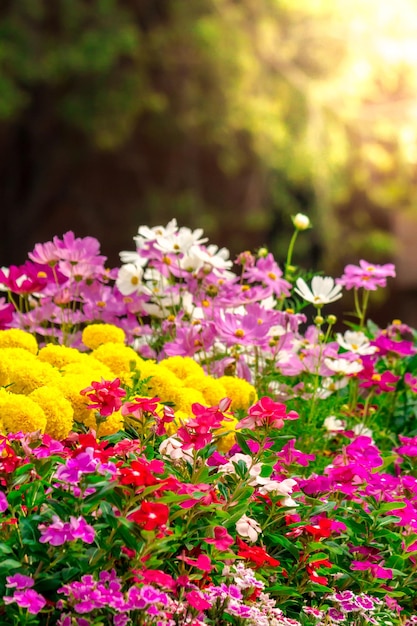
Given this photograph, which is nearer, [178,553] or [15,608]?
[15,608]

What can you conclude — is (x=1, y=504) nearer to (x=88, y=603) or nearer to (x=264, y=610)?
(x=88, y=603)

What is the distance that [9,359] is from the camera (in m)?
1.70

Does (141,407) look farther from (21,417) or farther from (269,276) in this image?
(269,276)

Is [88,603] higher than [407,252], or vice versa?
[88,603]

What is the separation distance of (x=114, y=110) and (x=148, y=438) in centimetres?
780

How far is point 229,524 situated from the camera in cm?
134

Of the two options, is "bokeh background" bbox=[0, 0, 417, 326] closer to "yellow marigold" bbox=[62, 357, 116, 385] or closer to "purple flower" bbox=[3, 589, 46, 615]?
"yellow marigold" bbox=[62, 357, 116, 385]

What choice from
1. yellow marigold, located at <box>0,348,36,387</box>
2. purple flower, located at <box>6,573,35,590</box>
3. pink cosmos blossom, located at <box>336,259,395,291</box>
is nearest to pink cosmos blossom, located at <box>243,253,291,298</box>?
pink cosmos blossom, located at <box>336,259,395,291</box>

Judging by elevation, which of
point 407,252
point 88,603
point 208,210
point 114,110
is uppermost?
point 88,603

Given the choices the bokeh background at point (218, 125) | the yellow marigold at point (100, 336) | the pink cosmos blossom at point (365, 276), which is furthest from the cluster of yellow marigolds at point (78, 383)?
the bokeh background at point (218, 125)

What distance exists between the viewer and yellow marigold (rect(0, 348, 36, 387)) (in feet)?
5.47

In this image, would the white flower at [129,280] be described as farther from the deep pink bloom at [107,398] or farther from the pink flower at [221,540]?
the pink flower at [221,540]

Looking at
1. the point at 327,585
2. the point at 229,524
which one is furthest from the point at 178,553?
the point at 327,585

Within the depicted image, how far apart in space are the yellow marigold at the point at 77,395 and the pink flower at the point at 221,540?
15.7 inches
